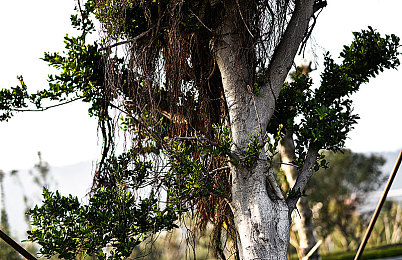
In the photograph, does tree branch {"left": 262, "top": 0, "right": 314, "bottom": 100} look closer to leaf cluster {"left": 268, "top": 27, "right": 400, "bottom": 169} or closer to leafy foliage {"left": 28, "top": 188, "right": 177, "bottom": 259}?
leaf cluster {"left": 268, "top": 27, "right": 400, "bottom": 169}

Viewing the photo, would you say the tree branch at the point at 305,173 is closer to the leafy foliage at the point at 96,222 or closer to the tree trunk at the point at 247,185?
the tree trunk at the point at 247,185

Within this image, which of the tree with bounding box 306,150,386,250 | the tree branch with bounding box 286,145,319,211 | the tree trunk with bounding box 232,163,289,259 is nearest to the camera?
the tree trunk with bounding box 232,163,289,259

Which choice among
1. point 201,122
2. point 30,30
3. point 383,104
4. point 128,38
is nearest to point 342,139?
point 201,122

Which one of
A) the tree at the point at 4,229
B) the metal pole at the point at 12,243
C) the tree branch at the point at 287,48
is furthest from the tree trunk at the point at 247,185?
the tree at the point at 4,229

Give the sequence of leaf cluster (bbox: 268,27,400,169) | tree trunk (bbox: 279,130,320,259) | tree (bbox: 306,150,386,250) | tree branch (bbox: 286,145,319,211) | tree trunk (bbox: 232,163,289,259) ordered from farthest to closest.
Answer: tree (bbox: 306,150,386,250) < tree trunk (bbox: 279,130,320,259) < leaf cluster (bbox: 268,27,400,169) < tree branch (bbox: 286,145,319,211) < tree trunk (bbox: 232,163,289,259)

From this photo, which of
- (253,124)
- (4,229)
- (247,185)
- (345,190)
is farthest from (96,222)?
(345,190)

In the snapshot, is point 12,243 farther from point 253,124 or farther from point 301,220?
point 301,220

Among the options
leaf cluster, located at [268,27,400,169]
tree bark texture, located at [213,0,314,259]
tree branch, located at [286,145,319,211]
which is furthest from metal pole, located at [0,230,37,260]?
leaf cluster, located at [268,27,400,169]

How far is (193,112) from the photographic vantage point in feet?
7.10

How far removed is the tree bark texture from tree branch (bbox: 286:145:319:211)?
93 millimetres

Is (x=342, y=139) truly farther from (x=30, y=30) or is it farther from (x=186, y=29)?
(x=30, y=30)

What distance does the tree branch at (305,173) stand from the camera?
1974mm

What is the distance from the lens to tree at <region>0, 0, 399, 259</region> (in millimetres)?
1826

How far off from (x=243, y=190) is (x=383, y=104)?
21.6 ft
